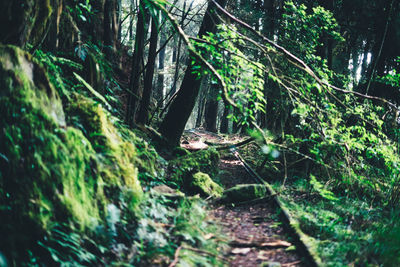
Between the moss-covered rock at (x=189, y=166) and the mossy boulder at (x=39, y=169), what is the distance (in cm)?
275

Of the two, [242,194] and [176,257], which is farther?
[242,194]

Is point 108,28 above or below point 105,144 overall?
above

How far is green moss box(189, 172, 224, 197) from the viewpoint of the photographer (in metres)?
6.06

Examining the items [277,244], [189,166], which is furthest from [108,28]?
[277,244]

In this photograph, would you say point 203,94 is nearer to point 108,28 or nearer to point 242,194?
point 108,28

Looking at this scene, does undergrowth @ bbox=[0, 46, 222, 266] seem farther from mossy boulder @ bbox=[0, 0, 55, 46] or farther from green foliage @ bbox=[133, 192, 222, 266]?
mossy boulder @ bbox=[0, 0, 55, 46]

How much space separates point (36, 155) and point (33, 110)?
1.64 ft

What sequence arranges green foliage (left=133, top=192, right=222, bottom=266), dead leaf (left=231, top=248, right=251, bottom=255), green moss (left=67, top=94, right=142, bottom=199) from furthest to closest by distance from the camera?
dead leaf (left=231, top=248, right=251, bottom=255), green moss (left=67, top=94, right=142, bottom=199), green foliage (left=133, top=192, right=222, bottom=266)

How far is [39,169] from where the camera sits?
2.51 metres

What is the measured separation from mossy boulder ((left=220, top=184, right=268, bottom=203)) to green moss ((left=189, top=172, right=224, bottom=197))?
310 millimetres

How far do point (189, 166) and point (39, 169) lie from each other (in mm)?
4566

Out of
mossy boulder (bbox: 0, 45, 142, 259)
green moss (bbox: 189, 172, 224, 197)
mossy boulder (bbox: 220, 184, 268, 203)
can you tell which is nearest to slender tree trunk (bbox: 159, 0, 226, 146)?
green moss (bbox: 189, 172, 224, 197)

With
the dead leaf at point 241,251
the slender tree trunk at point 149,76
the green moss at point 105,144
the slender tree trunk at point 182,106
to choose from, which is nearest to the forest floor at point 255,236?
Answer: the dead leaf at point 241,251

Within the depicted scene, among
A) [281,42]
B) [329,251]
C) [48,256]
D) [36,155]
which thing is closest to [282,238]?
[329,251]
